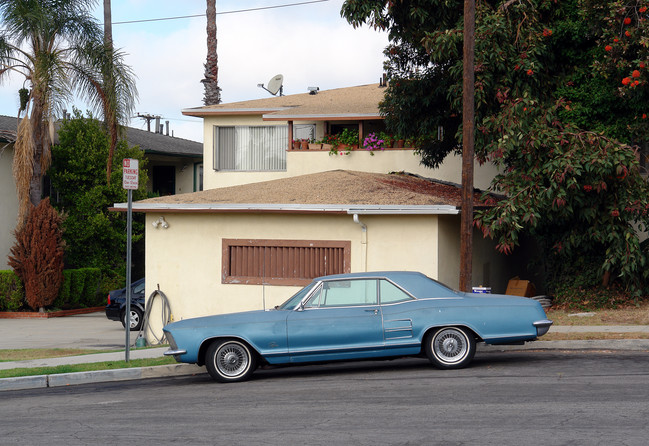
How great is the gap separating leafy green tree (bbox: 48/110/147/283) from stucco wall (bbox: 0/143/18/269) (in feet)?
4.73

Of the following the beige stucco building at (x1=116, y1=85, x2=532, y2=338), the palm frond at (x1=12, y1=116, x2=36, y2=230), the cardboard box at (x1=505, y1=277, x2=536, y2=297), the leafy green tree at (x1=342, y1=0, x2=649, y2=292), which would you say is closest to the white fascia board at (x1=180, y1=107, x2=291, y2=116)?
the palm frond at (x1=12, y1=116, x2=36, y2=230)

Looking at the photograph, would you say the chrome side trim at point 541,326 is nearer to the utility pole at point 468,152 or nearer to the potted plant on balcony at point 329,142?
the utility pole at point 468,152

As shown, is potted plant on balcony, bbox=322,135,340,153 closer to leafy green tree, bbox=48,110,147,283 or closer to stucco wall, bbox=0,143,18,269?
leafy green tree, bbox=48,110,147,283

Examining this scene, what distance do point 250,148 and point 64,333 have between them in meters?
8.77

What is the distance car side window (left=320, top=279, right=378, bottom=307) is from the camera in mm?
11117

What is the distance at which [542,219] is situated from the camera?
17078 millimetres

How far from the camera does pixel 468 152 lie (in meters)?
15.2

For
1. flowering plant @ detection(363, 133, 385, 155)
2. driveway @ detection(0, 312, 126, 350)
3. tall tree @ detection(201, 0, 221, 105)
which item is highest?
tall tree @ detection(201, 0, 221, 105)

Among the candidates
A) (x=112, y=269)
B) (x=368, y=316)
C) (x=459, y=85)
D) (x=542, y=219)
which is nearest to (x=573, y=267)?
(x=542, y=219)

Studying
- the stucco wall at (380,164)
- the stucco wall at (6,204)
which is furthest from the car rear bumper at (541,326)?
the stucco wall at (6,204)

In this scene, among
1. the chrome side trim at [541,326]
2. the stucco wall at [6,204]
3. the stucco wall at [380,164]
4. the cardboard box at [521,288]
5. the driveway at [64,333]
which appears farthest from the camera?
the stucco wall at [6,204]

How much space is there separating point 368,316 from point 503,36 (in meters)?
8.24

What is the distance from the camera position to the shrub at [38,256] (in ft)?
85.0

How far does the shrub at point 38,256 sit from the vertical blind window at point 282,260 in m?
11.1
